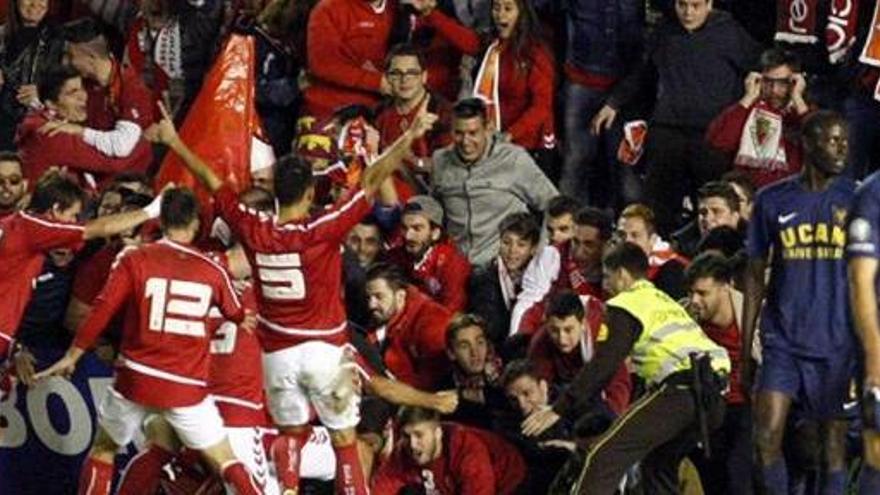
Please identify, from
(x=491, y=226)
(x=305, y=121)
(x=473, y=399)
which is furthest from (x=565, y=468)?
(x=305, y=121)

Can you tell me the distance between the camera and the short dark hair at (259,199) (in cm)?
1446

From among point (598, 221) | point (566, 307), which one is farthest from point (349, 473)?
point (598, 221)

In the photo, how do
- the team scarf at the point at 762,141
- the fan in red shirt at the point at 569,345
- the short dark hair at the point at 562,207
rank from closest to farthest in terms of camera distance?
the fan in red shirt at the point at 569,345, the short dark hair at the point at 562,207, the team scarf at the point at 762,141

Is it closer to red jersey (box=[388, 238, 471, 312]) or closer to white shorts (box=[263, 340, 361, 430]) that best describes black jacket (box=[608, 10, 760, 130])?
red jersey (box=[388, 238, 471, 312])

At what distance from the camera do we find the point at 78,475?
14719 millimetres

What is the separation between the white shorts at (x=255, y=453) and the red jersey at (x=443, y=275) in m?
1.85

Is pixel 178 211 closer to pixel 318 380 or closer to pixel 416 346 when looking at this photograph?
pixel 318 380

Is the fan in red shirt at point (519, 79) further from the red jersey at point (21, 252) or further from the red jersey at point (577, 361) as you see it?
the red jersey at point (21, 252)

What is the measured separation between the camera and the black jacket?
52.8ft

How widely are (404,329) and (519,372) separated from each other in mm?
1164

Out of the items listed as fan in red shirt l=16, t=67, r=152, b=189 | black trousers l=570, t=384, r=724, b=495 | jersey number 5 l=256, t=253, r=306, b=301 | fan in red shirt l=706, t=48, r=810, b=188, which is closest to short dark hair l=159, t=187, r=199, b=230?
jersey number 5 l=256, t=253, r=306, b=301

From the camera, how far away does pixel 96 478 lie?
45.3 feet

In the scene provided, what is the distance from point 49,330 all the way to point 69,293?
0.22 m

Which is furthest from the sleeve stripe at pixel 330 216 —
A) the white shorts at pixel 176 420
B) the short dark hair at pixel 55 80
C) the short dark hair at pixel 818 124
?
the short dark hair at pixel 55 80
